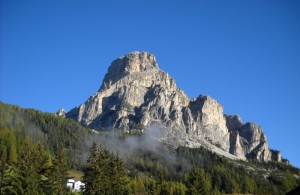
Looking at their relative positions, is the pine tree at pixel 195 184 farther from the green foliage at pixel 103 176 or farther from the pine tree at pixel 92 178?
the pine tree at pixel 92 178

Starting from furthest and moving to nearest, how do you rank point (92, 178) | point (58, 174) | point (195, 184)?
point (195, 184) < point (58, 174) < point (92, 178)

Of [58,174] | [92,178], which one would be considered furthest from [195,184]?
[58,174]

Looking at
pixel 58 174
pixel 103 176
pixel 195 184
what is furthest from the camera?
pixel 195 184

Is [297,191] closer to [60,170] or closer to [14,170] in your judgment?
[14,170]

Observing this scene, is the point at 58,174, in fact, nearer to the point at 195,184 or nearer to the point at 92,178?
the point at 92,178

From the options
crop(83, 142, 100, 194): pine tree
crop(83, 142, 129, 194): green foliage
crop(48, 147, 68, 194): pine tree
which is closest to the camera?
crop(83, 142, 100, 194): pine tree

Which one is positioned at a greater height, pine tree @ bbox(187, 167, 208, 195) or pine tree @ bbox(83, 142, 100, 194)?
pine tree @ bbox(187, 167, 208, 195)

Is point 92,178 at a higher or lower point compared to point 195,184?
lower

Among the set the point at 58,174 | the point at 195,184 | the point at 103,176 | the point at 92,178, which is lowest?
the point at 92,178

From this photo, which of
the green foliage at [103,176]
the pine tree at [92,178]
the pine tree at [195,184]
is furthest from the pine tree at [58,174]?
the pine tree at [195,184]

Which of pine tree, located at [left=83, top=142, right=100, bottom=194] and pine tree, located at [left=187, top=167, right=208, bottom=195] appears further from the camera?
pine tree, located at [left=187, top=167, right=208, bottom=195]

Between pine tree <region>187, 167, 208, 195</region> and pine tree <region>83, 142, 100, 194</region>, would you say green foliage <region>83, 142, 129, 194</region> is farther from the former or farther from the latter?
pine tree <region>187, 167, 208, 195</region>

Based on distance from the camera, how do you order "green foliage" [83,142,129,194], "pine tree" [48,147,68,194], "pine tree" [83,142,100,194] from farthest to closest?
"pine tree" [48,147,68,194] → "green foliage" [83,142,129,194] → "pine tree" [83,142,100,194]

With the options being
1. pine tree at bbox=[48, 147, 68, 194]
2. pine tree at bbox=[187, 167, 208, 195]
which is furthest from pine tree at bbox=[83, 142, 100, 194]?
pine tree at bbox=[187, 167, 208, 195]
